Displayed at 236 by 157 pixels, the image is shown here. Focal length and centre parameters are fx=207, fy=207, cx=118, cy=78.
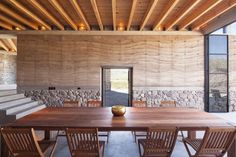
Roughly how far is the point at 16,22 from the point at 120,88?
4990 millimetres

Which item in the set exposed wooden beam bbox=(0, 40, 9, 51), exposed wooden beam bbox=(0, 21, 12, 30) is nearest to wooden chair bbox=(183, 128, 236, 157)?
exposed wooden beam bbox=(0, 21, 12, 30)

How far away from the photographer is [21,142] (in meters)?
2.79

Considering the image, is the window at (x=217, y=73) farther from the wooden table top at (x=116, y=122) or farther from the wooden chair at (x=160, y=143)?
the wooden chair at (x=160, y=143)

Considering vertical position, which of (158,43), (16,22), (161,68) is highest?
(16,22)

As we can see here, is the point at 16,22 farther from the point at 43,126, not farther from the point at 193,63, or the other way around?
the point at 193,63

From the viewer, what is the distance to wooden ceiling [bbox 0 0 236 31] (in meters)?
5.32

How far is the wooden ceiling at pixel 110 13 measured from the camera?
5.32m

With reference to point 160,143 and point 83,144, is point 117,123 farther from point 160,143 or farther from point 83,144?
point 160,143

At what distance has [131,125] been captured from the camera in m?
2.98

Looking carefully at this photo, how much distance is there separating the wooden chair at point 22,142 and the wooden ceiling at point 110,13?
336cm

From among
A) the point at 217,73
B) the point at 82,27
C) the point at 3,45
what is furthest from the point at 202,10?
the point at 3,45

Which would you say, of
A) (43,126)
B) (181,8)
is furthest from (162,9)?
(43,126)

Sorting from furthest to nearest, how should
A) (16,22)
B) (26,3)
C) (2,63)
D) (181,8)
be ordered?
(2,63) < (16,22) < (181,8) < (26,3)

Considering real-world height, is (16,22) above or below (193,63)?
above
